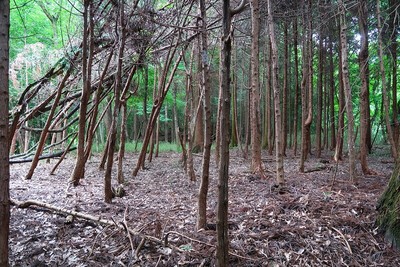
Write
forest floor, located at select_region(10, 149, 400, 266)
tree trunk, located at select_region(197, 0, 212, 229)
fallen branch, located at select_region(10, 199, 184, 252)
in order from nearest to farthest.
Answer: forest floor, located at select_region(10, 149, 400, 266) → fallen branch, located at select_region(10, 199, 184, 252) → tree trunk, located at select_region(197, 0, 212, 229)

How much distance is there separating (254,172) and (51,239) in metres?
4.05

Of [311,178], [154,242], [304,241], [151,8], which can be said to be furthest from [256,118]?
[154,242]

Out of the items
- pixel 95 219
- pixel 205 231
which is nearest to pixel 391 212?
pixel 205 231

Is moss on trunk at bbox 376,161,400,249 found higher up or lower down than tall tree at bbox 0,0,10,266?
lower down

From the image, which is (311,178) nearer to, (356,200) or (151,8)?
(356,200)

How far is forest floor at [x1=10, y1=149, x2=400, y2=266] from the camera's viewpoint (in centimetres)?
264

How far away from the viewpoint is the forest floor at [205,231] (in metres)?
2.64

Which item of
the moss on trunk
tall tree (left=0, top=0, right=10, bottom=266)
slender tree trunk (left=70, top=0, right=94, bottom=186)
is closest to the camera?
tall tree (left=0, top=0, right=10, bottom=266)

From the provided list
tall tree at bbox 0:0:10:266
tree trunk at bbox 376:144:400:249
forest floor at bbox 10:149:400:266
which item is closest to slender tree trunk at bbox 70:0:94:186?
forest floor at bbox 10:149:400:266

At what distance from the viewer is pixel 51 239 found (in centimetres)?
290

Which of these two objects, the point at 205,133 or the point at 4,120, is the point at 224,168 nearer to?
the point at 205,133

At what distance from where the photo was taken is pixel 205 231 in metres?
3.07

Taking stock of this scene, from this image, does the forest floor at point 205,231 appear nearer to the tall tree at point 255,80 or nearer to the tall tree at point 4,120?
the tall tree at point 4,120

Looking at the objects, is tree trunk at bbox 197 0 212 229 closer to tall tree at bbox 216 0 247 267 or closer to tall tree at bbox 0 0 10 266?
tall tree at bbox 216 0 247 267
